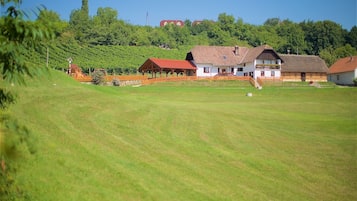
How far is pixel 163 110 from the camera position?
19.3m

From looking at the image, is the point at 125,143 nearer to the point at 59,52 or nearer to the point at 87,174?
the point at 87,174

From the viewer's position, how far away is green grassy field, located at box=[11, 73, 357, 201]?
8.67m

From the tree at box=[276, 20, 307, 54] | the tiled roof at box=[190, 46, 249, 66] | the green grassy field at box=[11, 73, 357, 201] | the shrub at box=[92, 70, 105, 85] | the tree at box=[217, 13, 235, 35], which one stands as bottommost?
the green grassy field at box=[11, 73, 357, 201]

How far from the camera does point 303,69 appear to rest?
70000 mm

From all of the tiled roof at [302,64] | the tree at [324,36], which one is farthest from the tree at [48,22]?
the tree at [324,36]

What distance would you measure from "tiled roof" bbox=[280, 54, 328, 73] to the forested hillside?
16214 mm

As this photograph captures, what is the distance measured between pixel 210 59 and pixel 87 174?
192 ft

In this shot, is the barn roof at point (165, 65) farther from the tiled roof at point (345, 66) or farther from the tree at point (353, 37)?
the tree at point (353, 37)

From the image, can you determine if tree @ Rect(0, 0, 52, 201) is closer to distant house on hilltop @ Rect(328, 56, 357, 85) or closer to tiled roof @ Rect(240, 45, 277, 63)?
tiled roof @ Rect(240, 45, 277, 63)

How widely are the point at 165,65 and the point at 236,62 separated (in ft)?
52.8

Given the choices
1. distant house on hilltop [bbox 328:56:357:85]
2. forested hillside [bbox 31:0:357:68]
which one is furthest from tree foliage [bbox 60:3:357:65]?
distant house on hilltop [bbox 328:56:357:85]

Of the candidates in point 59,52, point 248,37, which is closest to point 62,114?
point 59,52

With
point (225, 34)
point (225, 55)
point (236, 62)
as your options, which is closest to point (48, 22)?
point (236, 62)

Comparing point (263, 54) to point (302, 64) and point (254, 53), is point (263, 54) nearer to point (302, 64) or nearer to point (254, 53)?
point (254, 53)
